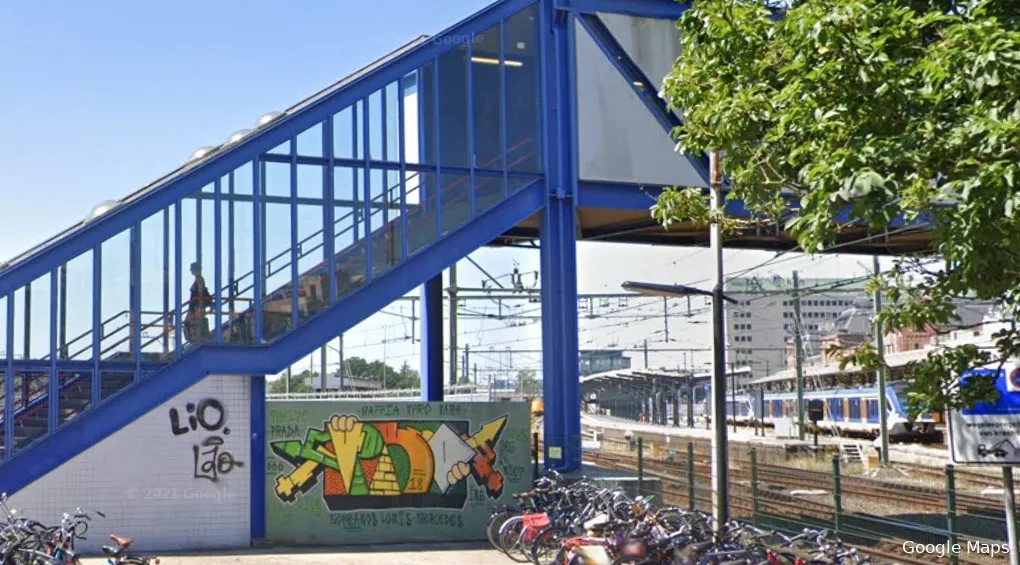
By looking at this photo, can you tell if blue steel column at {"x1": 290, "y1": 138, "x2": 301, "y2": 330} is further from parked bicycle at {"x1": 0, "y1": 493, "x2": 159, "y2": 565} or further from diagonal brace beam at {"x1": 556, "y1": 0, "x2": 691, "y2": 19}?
diagonal brace beam at {"x1": 556, "y1": 0, "x2": 691, "y2": 19}

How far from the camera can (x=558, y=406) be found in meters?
21.3

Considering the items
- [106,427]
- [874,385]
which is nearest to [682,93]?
[106,427]

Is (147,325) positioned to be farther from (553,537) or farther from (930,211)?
(930,211)

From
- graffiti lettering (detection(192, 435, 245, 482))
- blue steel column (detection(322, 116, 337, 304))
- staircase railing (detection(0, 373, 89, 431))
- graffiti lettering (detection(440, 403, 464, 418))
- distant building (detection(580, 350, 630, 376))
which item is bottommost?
graffiti lettering (detection(192, 435, 245, 482))

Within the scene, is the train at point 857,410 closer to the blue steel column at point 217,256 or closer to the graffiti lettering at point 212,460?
the graffiti lettering at point 212,460

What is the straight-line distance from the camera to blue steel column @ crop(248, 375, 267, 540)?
737 inches

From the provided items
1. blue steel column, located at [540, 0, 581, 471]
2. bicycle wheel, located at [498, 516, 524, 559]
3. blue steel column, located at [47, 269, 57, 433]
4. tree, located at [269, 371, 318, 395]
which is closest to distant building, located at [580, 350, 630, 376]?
tree, located at [269, 371, 318, 395]

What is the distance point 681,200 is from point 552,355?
9.96 metres

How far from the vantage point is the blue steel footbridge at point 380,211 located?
1792cm

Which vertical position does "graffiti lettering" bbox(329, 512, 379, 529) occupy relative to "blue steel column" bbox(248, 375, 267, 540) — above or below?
below

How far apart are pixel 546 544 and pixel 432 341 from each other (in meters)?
9.52

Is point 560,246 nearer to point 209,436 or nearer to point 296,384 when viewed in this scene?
point 209,436

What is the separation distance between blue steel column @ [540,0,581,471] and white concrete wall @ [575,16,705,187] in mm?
290

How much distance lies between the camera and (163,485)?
18172 millimetres
